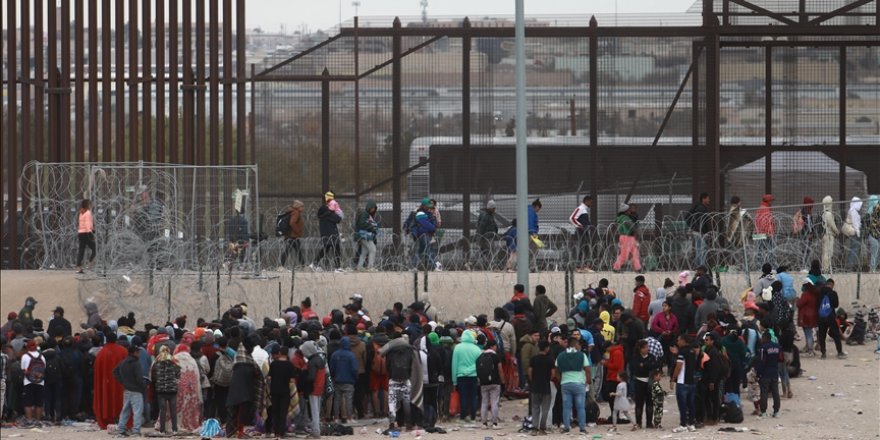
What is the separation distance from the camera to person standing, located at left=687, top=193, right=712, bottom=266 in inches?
934

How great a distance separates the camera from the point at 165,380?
17906 millimetres

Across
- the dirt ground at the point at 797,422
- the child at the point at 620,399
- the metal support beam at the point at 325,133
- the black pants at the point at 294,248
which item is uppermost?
the metal support beam at the point at 325,133

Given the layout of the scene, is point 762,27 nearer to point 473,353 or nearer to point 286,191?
point 286,191

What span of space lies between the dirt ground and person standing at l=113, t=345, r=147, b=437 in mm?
320

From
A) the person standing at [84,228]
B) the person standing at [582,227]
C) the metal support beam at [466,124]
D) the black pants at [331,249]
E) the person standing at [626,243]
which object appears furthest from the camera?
the metal support beam at [466,124]

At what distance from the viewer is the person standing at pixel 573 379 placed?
1789cm

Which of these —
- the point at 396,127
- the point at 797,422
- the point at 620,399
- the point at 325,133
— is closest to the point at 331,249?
the point at 325,133

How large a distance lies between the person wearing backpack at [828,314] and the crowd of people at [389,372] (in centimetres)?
220

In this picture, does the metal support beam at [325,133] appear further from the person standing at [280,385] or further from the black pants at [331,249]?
the person standing at [280,385]

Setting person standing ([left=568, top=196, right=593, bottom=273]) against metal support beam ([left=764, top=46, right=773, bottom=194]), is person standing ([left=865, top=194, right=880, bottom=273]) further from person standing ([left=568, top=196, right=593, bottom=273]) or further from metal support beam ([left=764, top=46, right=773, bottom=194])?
metal support beam ([left=764, top=46, right=773, bottom=194])

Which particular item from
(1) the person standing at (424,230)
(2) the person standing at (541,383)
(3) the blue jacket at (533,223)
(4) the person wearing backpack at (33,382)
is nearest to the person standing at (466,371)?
(2) the person standing at (541,383)

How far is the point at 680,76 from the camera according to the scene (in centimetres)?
2986

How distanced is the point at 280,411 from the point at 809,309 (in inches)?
300

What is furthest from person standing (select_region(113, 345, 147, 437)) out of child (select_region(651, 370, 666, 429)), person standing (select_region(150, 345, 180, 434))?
child (select_region(651, 370, 666, 429))
